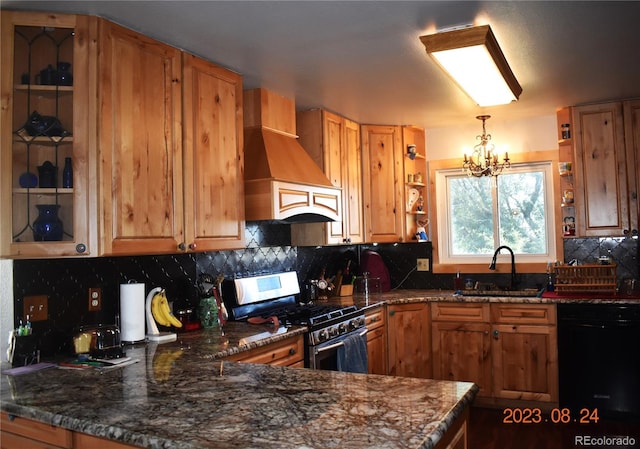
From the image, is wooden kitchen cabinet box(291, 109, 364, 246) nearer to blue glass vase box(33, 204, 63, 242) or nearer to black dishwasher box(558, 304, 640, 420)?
black dishwasher box(558, 304, 640, 420)

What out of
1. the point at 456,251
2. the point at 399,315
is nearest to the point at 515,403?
the point at 399,315

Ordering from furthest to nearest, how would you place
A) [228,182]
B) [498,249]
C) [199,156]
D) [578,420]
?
[498,249] < [578,420] < [228,182] < [199,156]

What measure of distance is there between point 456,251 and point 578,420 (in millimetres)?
1742

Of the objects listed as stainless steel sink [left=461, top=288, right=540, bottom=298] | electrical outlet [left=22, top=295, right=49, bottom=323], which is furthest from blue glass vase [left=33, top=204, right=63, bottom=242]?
stainless steel sink [left=461, top=288, right=540, bottom=298]

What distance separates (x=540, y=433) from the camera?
11.7 feet

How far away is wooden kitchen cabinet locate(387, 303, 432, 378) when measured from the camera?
418 centimetres

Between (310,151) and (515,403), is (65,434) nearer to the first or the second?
(310,151)

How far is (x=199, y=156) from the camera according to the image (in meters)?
2.73

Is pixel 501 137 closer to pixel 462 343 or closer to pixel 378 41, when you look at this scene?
pixel 462 343

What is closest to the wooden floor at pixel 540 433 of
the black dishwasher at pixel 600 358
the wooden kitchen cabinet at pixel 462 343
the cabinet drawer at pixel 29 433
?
the black dishwasher at pixel 600 358

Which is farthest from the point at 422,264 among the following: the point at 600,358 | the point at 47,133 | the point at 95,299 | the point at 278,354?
the point at 47,133

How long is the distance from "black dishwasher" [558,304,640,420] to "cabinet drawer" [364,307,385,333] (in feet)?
4.30

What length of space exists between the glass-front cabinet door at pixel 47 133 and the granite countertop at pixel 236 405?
580 mm

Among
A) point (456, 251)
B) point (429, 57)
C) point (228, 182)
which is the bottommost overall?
point (456, 251)
